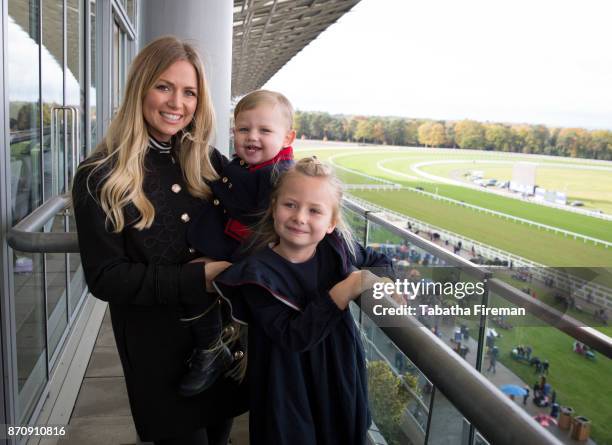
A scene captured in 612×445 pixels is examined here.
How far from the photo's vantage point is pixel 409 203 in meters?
34.3

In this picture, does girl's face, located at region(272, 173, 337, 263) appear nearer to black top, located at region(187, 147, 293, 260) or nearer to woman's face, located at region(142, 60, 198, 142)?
black top, located at region(187, 147, 293, 260)

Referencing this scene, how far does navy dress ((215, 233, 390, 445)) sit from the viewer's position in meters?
0.94

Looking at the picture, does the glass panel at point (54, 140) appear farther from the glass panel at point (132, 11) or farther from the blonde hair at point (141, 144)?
the glass panel at point (132, 11)

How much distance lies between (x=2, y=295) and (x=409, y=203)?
33.7 meters

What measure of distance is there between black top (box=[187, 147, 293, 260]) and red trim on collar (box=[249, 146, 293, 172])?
0.02 metres

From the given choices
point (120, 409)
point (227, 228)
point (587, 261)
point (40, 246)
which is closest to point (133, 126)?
point (227, 228)

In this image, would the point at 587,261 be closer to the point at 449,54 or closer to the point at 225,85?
the point at 449,54

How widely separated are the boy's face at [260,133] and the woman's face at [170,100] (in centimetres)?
17

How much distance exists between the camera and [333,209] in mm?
1010

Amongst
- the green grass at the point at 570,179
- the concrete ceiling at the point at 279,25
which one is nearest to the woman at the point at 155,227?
the concrete ceiling at the point at 279,25

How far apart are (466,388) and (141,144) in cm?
80

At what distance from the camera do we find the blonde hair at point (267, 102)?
1316 mm

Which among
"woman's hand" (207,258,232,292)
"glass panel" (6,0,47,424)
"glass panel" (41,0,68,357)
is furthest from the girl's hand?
"glass panel" (41,0,68,357)

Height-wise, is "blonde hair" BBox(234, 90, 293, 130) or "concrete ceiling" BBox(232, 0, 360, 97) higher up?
"concrete ceiling" BBox(232, 0, 360, 97)
